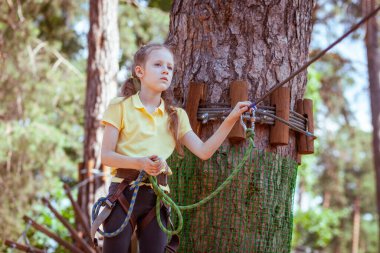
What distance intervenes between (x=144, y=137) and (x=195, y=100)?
63 centimetres

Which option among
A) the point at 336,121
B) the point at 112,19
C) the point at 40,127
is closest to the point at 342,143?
the point at 336,121

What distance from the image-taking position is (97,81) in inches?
336

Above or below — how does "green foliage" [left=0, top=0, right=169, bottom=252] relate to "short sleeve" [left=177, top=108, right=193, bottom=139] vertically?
above

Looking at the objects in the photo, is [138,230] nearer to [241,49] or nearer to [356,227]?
[241,49]

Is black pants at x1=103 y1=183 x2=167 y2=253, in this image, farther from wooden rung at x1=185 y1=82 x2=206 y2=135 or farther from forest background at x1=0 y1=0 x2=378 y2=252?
forest background at x1=0 y1=0 x2=378 y2=252

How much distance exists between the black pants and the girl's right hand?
18 centimetres

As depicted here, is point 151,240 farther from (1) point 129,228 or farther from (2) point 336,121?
(2) point 336,121

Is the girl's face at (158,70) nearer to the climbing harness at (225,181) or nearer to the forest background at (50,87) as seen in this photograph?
the climbing harness at (225,181)

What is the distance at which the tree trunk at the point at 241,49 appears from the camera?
3.48m

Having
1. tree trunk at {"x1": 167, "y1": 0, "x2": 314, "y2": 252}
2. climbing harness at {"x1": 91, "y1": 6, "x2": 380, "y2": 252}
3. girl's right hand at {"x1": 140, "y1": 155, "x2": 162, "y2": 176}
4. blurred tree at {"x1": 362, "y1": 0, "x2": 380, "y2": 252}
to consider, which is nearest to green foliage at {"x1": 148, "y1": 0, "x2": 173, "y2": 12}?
blurred tree at {"x1": 362, "y1": 0, "x2": 380, "y2": 252}

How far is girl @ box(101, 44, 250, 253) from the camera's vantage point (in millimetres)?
2855

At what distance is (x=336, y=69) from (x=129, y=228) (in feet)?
48.1

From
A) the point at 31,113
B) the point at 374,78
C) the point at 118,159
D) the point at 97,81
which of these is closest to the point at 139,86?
the point at 118,159

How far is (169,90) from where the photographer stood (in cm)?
365
